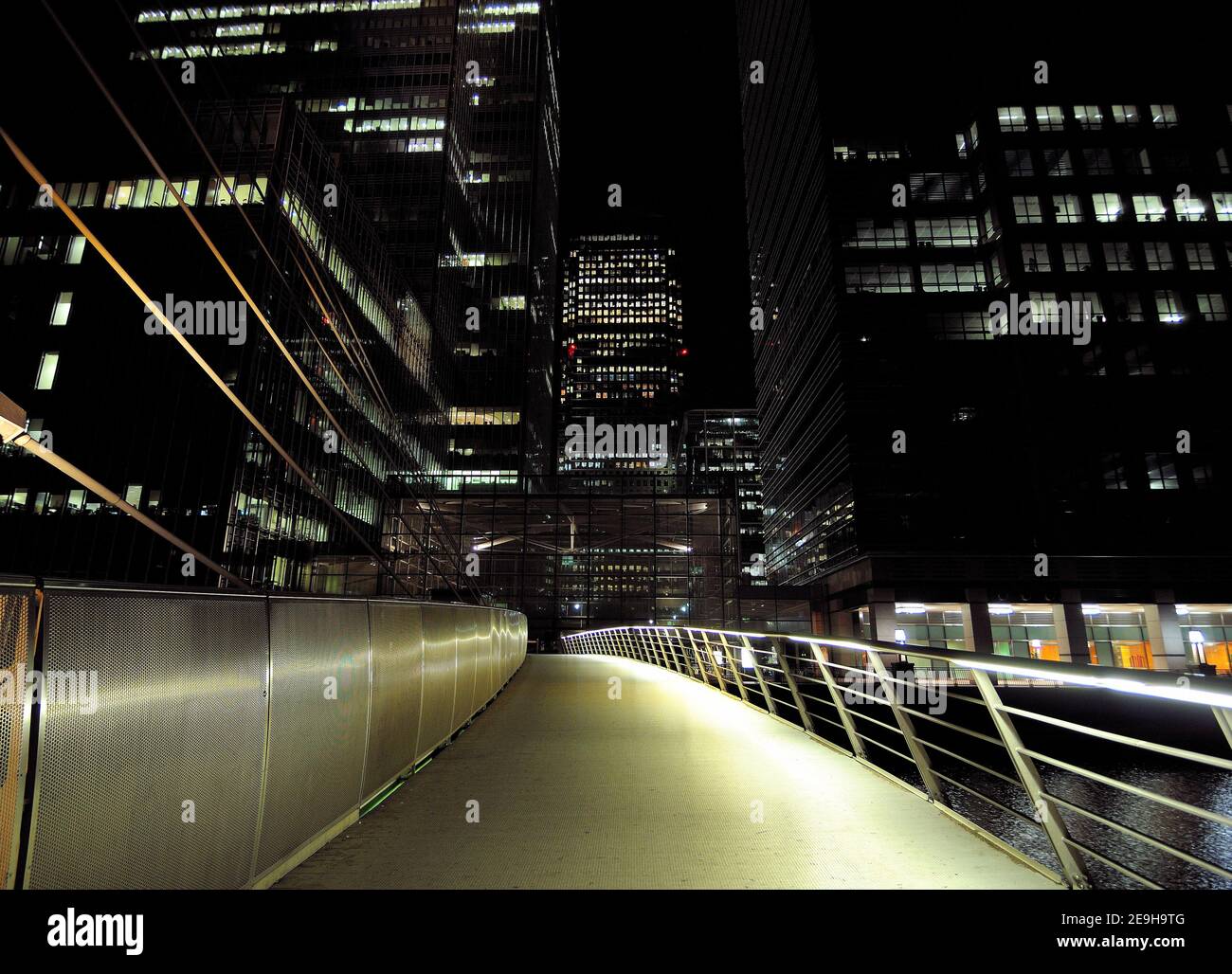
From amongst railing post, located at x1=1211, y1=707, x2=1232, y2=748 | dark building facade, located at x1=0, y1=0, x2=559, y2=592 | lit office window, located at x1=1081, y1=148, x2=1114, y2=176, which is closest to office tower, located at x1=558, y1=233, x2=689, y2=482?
dark building facade, located at x1=0, y1=0, x2=559, y2=592

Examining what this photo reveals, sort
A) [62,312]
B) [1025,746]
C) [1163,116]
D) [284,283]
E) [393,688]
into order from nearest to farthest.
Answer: [393,688]
[284,283]
[1025,746]
[62,312]
[1163,116]

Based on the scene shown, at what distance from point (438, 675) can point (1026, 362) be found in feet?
151

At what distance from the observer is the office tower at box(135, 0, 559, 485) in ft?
196

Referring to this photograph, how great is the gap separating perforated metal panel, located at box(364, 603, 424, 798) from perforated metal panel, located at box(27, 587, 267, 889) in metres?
1.28

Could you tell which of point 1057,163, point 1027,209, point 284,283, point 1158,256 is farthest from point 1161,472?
point 284,283

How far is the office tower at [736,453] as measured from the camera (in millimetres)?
140250

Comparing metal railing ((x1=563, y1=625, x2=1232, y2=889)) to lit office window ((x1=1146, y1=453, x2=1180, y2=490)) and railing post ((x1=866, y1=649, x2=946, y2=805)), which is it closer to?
railing post ((x1=866, y1=649, x2=946, y2=805))

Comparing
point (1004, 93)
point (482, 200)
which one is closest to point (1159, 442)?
point (1004, 93)

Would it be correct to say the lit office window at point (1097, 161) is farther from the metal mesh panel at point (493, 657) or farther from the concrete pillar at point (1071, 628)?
the metal mesh panel at point (493, 657)

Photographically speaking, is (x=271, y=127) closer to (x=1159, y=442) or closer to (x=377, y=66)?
(x=1159, y=442)

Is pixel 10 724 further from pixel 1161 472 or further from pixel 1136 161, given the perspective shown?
pixel 1136 161

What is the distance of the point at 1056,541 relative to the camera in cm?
3762

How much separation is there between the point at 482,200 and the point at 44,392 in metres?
74.7

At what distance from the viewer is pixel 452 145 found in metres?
63.5
